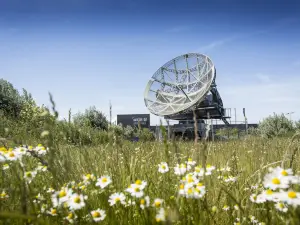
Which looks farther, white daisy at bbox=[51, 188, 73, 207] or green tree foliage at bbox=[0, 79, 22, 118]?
green tree foliage at bbox=[0, 79, 22, 118]

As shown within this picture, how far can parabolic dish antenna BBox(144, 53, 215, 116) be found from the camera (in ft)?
54.3

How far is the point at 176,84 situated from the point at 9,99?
425 inches

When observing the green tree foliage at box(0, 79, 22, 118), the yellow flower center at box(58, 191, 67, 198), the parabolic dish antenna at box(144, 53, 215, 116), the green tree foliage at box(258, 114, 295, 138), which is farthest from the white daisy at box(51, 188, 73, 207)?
the green tree foliage at box(258, 114, 295, 138)

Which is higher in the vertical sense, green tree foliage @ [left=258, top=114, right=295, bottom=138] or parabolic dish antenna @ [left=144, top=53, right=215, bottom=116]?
parabolic dish antenna @ [left=144, top=53, right=215, bottom=116]

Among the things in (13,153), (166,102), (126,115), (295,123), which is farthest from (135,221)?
(126,115)

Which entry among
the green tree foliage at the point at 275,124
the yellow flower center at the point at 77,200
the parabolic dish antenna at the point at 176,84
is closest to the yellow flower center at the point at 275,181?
the yellow flower center at the point at 77,200

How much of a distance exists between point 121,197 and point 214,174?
142cm

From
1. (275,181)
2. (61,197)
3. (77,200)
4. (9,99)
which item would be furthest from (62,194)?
(9,99)

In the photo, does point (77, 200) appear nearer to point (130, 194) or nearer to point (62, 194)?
point (62, 194)

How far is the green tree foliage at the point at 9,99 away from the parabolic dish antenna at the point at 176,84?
8332 millimetres

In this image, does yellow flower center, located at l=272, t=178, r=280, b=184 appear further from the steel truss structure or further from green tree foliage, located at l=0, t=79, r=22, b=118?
green tree foliage, located at l=0, t=79, r=22, b=118

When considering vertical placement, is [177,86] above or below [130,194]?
above

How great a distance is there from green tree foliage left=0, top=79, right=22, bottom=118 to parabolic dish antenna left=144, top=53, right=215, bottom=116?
833 cm

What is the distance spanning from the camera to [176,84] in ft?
57.9
